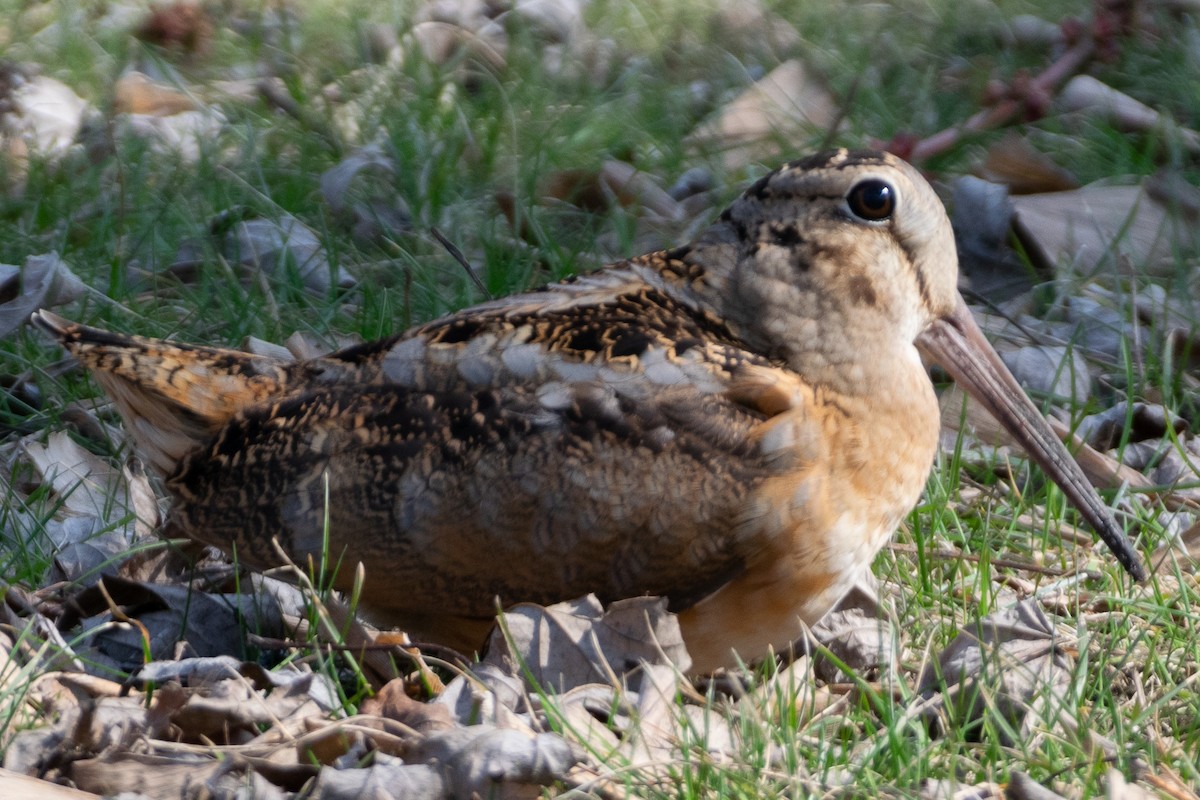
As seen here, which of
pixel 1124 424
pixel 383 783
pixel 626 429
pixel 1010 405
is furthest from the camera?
pixel 1124 424

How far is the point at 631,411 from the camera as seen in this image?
2.47 meters

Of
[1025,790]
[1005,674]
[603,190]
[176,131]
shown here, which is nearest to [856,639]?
A: [1005,674]

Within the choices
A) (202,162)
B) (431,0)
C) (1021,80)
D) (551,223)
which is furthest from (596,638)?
(431,0)

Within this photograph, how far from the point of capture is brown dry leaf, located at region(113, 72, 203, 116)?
553cm

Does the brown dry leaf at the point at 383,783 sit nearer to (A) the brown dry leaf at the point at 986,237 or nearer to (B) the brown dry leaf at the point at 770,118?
(A) the brown dry leaf at the point at 986,237

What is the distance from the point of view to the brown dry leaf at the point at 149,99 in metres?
5.53

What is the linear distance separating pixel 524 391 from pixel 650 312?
29 cm

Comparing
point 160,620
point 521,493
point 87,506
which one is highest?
point 521,493

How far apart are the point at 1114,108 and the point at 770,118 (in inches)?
43.9

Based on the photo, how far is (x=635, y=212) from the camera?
4781 mm

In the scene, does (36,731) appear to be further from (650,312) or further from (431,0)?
(431,0)

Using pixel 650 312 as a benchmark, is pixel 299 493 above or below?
below

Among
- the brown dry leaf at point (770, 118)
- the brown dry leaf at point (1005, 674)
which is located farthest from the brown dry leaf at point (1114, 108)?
the brown dry leaf at point (1005, 674)

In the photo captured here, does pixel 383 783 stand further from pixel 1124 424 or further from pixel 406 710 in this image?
pixel 1124 424
